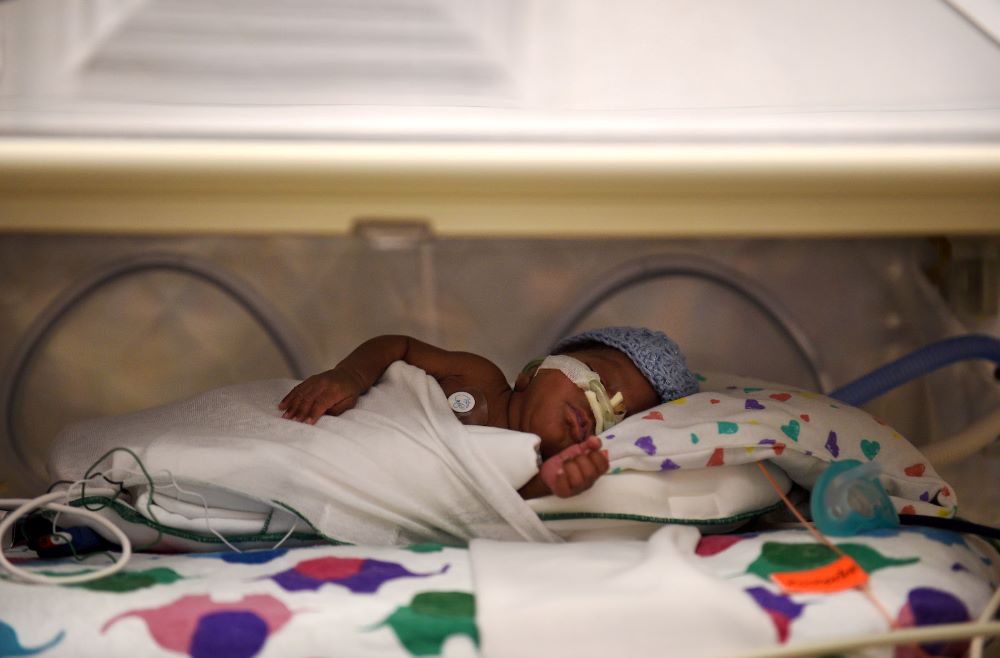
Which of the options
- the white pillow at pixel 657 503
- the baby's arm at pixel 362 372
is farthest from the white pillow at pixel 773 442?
the baby's arm at pixel 362 372

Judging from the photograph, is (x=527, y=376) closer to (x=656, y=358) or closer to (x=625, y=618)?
(x=656, y=358)

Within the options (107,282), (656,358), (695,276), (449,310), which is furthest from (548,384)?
(107,282)

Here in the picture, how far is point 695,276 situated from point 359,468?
0.80 metres

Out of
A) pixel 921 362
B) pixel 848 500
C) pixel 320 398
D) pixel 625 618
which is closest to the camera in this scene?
pixel 625 618

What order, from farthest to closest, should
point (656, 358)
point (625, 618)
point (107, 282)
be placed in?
point (107, 282)
point (656, 358)
point (625, 618)

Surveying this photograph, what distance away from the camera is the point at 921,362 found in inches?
55.2

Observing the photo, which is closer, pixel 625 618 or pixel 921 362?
pixel 625 618

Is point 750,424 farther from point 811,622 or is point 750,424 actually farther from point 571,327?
point 571,327

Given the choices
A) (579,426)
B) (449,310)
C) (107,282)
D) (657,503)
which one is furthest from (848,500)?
(107,282)

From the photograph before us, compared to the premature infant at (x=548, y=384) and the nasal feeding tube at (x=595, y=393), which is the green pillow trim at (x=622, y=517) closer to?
the premature infant at (x=548, y=384)

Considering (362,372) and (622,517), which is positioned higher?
(362,372)

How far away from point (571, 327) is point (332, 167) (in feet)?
2.77

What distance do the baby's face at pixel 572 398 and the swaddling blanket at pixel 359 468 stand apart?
9 centimetres

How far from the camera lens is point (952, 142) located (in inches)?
35.4
